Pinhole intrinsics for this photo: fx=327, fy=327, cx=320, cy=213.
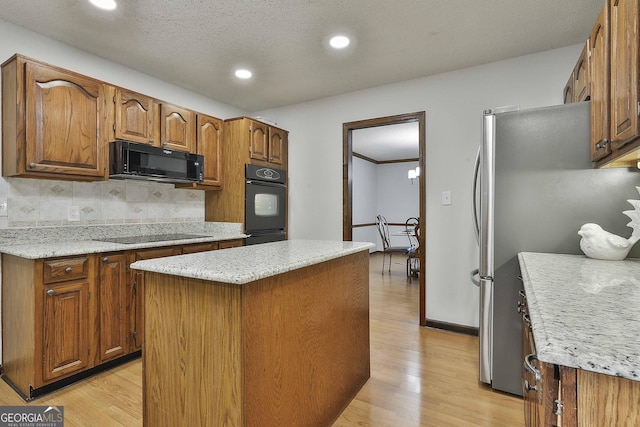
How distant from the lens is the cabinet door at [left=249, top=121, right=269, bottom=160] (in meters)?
3.57

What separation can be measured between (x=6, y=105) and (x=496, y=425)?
3.63m

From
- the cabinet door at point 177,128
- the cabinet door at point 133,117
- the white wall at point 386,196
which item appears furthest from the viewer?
the white wall at point 386,196

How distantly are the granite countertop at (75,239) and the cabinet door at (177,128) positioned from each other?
82 centimetres

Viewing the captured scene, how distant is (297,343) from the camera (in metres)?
1.53

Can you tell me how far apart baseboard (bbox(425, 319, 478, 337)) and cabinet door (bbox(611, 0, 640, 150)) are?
2148 mm

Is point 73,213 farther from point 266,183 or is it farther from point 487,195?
point 487,195

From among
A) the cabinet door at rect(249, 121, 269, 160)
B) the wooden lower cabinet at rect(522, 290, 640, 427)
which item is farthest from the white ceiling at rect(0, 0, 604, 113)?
the wooden lower cabinet at rect(522, 290, 640, 427)

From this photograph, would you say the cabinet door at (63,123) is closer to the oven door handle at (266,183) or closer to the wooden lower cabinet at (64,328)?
the wooden lower cabinet at (64,328)

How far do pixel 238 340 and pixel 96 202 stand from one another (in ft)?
7.58

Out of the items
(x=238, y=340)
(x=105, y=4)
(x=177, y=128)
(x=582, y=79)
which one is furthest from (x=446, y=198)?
(x=105, y=4)

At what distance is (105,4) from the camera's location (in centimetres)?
208

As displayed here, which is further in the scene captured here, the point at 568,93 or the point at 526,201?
the point at 568,93

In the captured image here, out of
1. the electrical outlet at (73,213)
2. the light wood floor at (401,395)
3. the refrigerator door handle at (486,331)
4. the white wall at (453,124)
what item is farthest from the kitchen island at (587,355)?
the electrical outlet at (73,213)

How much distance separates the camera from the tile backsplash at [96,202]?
2338 mm
